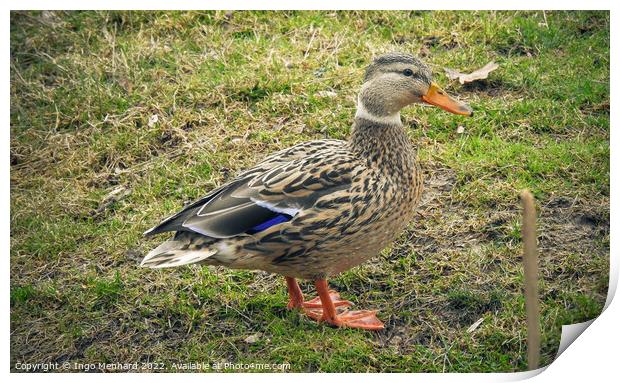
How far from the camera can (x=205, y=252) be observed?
12.5 feet

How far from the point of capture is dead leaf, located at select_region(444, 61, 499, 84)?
16.4 ft

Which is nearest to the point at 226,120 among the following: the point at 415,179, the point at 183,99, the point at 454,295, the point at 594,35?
the point at 183,99

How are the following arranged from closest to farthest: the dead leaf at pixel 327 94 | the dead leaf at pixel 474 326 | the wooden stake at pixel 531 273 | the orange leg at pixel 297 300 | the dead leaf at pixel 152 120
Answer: the wooden stake at pixel 531 273 → the dead leaf at pixel 474 326 → the orange leg at pixel 297 300 → the dead leaf at pixel 152 120 → the dead leaf at pixel 327 94

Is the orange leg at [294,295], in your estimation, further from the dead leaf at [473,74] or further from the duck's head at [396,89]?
the dead leaf at [473,74]

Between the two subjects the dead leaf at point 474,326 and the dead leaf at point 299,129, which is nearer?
the dead leaf at point 474,326

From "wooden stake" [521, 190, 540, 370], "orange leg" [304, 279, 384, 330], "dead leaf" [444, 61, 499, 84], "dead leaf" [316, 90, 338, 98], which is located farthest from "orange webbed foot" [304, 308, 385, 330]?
"dead leaf" [444, 61, 499, 84]

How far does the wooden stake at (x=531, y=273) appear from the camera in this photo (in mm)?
3025

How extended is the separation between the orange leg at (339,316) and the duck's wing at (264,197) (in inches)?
17.2

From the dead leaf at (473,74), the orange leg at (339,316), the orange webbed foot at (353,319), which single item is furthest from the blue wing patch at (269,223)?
the dead leaf at (473,74)

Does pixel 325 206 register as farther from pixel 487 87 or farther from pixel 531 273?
pixel 487 87

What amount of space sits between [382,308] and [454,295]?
35cm

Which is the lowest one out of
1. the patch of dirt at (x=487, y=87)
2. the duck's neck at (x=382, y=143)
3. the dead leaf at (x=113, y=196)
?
the dead leaf at (x=113, y=196)

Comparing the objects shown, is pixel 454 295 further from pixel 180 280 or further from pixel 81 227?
pixel 81 227

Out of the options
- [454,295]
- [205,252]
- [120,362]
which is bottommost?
[120,362]
